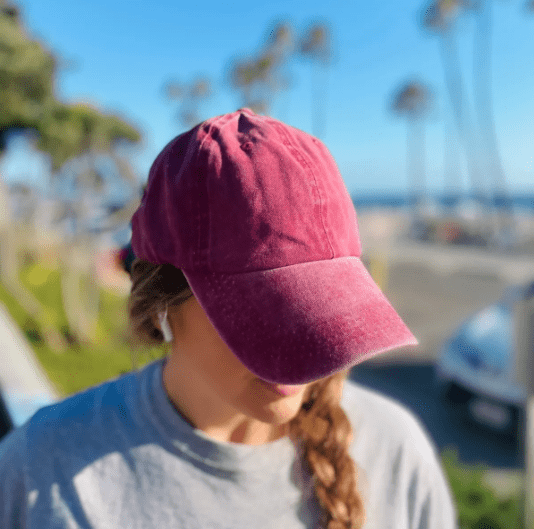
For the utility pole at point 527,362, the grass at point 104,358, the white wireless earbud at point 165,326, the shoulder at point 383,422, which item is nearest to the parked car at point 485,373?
the grass at point 104,358

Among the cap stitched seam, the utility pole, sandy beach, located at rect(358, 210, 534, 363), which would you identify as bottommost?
sandy beach, located at rect(358, 210, 534, 363)

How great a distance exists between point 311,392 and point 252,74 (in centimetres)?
2327

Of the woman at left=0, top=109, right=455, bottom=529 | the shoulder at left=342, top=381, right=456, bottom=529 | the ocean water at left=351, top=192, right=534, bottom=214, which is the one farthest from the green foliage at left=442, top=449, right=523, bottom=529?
the ocean water at left=351, top=192, right=534, bottom=214

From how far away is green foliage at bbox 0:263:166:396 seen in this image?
211 inches

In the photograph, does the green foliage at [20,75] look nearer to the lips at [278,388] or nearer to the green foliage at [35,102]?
Answer: the green foliage at [35,102]

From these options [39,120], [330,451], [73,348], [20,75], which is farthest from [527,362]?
[73,348]

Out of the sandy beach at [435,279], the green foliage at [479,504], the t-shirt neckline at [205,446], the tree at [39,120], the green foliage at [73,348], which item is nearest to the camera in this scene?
the t-shirt neckline at [205,446]

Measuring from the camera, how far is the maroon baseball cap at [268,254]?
35.3 inches

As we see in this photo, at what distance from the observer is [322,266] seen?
975mm

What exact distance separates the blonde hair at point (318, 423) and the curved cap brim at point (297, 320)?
106 millimetres

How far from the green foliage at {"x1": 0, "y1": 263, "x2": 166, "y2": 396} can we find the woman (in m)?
3.55

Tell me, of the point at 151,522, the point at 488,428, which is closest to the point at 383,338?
the point at 151,522

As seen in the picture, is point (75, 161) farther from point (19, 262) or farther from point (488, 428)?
point (488, 428)

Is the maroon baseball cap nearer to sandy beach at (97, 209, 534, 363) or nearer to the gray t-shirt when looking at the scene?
the gray t-shirt
